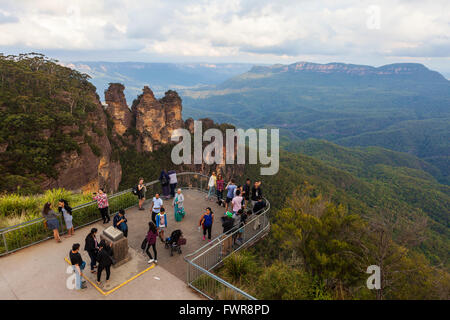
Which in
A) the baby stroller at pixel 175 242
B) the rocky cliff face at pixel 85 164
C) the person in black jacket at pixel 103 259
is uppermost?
the person in black jacket at pixel 103 259

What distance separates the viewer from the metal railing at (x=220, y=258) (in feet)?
26.0

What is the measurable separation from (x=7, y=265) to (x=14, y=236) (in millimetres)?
1312

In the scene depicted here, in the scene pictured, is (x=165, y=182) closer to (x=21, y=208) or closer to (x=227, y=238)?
(x=227, y=238)

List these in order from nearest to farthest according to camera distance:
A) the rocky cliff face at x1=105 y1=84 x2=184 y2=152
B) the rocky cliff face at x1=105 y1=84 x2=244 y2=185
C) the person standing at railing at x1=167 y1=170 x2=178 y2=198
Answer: the person standing at railing at x1=167 y1=170 x2=178 y2=198, the rocky cliff face at x1=105 y1=84 x2=184 y2=152, the rocky cliff face at x1=105 y1=84 x2=244 y2=185

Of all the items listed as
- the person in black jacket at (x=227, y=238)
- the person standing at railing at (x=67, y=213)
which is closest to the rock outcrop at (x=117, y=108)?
the person standing at railing at (x=67, y=213)

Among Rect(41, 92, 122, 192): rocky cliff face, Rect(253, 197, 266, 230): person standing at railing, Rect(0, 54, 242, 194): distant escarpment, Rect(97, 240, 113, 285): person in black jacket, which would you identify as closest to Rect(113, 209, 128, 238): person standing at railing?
Rect(97, 240, 113, 285): person in black jacket

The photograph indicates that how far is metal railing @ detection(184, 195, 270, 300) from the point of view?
793 cm

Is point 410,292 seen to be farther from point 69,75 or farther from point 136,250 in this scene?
point 69,75

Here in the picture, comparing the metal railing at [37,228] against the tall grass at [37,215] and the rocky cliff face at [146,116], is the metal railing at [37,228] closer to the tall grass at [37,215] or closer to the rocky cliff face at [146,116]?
the tall grass at [37,215]

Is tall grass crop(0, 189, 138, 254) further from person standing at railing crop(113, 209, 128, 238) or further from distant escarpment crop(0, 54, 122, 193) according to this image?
distant escarpment crop(0, 54, 122, 193)

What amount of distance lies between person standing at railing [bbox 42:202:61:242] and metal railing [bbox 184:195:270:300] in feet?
18.7

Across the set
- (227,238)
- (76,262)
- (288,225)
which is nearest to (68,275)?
(76,262)

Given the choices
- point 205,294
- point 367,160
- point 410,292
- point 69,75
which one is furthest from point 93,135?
point 367,160

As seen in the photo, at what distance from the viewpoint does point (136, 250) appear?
10797 millimetres
